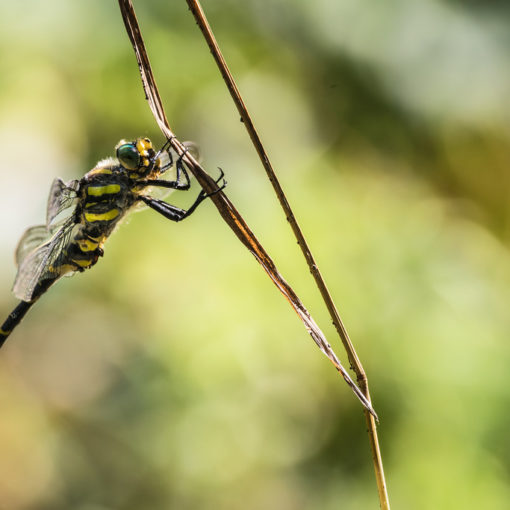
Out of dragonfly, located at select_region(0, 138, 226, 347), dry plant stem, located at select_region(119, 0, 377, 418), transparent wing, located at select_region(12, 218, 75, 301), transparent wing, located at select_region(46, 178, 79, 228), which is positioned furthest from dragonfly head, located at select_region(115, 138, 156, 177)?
dry plant stem, located at select_region(119, 0, 377, 418)

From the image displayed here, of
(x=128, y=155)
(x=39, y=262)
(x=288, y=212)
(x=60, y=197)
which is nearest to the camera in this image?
(x=288, y=212)

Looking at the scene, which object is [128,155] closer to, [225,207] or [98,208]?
[98,208]

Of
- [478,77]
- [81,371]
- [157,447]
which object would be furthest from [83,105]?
[478,77]

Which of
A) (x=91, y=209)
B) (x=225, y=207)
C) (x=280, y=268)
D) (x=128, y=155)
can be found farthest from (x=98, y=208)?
(x=280, y=268)

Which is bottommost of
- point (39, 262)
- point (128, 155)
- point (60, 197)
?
point (39, 262)

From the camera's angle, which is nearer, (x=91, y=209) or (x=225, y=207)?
(x=225, y=207)

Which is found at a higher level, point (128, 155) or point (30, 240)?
point (128, 155)

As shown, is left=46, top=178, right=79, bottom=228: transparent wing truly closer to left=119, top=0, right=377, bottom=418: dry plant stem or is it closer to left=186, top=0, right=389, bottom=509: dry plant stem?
left=119, top=0, right=377, bottom=418: dry plant stem

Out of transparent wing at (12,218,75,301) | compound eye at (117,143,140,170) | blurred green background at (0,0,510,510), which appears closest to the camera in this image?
compound eye at (117,143,140,170)
